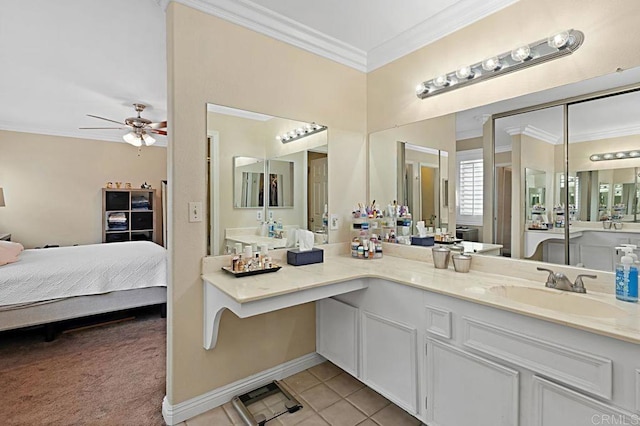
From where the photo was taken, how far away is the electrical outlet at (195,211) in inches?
71.0

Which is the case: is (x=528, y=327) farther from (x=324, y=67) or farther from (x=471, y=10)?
(x=324, y=67)

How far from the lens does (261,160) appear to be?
2.21 metres

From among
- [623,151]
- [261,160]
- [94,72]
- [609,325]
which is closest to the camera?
[609,325]

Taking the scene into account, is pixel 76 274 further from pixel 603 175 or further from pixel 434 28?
pixel 603 175

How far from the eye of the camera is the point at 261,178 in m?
2.19

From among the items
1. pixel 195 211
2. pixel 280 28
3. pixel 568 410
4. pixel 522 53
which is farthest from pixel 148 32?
pixel 568 410

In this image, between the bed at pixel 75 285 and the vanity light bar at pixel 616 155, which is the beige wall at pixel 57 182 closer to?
the bed at pixel 75 285

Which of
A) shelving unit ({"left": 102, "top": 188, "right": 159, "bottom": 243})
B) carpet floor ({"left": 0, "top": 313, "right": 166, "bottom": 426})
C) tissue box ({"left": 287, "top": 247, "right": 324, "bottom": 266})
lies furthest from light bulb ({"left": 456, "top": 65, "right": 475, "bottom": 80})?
shelving unit ({"left": 102, "top": 188, "right": 159, "bottom": 243})

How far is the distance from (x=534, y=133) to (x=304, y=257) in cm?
159

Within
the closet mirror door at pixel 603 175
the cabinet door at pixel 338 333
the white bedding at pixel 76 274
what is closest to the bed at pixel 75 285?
the white bedding at pixel 76 274

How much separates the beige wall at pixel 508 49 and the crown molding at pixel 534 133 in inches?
7.6

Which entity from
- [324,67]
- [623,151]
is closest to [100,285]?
[324,67]

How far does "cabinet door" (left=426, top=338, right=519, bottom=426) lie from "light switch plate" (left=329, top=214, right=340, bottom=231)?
1.17 meters

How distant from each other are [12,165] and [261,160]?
5.05 m
